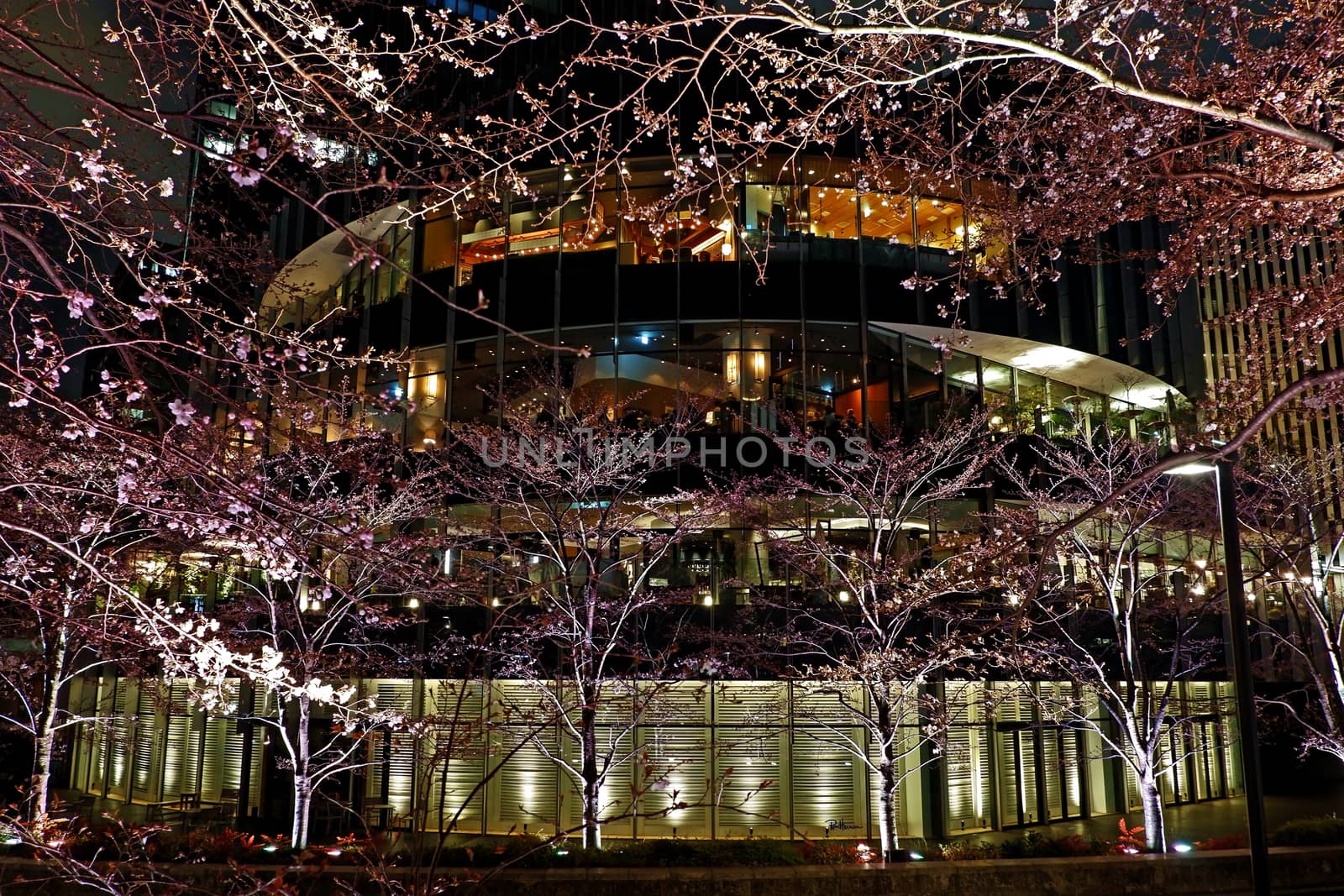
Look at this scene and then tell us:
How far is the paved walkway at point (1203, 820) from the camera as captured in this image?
22422 millimetres

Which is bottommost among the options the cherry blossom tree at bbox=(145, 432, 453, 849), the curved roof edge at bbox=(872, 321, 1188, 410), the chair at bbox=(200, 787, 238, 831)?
the chair at bbox=(200, 787, 238, 831)

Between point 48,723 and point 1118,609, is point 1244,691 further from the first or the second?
point 48,723

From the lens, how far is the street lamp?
8.98 m

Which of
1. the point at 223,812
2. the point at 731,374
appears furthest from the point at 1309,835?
the point at 223,812

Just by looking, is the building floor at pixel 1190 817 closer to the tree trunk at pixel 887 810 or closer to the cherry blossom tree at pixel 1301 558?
the cherry blossom tree at pixel 1301 558

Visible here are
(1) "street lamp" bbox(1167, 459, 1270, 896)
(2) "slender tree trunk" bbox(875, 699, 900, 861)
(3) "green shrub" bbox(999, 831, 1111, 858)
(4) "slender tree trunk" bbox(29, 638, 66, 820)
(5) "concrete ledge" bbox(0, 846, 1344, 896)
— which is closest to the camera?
(1) "street lamp" bbox(1167, 459, 1270, 896)

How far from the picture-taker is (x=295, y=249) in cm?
2933

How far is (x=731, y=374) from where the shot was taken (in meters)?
23.3

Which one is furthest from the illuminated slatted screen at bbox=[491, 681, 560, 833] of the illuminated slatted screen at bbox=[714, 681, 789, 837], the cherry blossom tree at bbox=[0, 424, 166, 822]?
the cherry blossom tree at bbox=[0, 424, 166, 822]

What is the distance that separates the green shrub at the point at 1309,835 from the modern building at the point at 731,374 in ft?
15.3

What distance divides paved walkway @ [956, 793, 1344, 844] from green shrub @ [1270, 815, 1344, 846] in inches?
129

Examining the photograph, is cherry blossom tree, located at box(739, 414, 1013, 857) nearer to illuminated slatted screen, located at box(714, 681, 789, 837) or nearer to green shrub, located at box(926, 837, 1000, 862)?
illuminated slatted screen, located at box(714, 681, 789, 837)

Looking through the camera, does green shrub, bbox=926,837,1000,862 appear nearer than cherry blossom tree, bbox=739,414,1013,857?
Yes

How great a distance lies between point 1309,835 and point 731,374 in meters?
14.8
